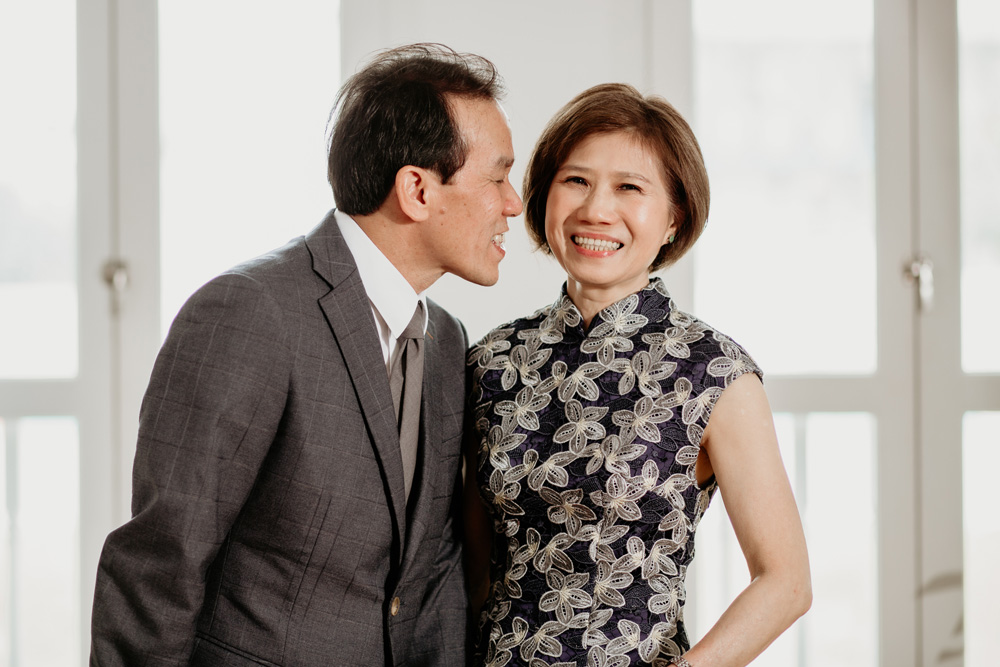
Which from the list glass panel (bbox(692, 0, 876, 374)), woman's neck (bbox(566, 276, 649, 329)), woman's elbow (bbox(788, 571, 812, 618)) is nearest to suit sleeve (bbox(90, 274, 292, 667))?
woman's neck (bbox(566, 276, 649, 329))

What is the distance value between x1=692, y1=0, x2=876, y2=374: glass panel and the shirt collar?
4.65 ft

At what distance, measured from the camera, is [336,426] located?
1.29 m

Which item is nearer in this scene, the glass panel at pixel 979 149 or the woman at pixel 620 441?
the woman at pixel 620 441

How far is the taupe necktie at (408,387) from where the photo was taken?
1407mm

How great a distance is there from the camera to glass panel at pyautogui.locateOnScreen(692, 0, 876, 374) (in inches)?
103

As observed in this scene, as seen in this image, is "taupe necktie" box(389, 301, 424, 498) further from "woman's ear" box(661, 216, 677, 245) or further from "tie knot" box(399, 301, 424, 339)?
"woman's ear" box(661, 216, 677, 245)

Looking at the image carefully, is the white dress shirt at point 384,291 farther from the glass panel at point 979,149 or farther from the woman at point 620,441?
the glass panel at point 979,149

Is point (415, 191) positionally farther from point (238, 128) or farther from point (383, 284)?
point (238, 128)

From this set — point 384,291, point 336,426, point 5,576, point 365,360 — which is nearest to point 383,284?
point 384,291

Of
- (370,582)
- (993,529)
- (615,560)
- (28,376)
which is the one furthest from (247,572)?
(993,529)

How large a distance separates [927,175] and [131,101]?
240 centimetres

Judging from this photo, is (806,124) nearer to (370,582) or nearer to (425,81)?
(425,81)

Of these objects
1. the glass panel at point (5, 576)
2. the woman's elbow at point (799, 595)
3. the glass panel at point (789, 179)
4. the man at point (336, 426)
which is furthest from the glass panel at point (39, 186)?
the woman's elbow at point (799, 595)

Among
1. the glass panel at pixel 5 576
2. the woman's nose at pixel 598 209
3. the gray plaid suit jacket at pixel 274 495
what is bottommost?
the glass panel at pixel 5 576
